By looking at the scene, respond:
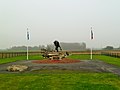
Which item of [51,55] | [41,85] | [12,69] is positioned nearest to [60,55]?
[51,55]

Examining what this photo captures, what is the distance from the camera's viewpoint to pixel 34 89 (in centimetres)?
1152

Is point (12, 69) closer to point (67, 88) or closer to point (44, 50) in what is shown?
point (67, 88)

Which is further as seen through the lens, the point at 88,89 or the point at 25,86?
the point at 25,86

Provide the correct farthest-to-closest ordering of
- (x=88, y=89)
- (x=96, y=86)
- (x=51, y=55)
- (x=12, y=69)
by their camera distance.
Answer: (x=51, y=55) < (x=12, y=69) < (x=96, y=86) < (x=88, y=89)

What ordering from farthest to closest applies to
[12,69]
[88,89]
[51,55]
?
[51,55], [12,69], [88,89]

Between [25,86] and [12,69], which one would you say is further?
[12,69]

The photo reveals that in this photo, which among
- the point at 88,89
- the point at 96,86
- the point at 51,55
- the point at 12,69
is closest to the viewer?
the point at 88,89

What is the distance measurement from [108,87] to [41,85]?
3564 millimetres

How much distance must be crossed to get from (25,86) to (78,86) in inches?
112

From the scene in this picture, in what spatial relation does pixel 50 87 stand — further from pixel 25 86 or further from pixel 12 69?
pixel 12 69

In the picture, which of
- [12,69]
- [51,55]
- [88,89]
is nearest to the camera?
[88,89]

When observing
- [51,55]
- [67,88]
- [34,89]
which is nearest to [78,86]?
[67,88]

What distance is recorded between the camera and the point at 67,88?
11.8m

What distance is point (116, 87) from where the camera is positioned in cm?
1202
